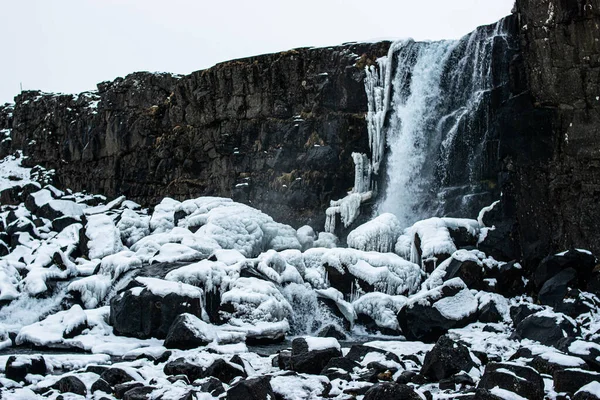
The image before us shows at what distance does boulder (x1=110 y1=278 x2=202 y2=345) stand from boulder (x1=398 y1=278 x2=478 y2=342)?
521 cm

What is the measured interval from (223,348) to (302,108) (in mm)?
15746

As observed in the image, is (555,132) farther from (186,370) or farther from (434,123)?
(186,370)

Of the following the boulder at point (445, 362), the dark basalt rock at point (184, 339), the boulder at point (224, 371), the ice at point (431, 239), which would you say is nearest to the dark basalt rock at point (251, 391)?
the boulder at point (224, 371)

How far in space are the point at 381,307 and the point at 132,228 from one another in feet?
39.5

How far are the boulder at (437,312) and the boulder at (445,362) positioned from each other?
4799 millimetres

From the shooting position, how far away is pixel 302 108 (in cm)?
2923

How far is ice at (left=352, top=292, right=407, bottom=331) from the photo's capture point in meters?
18.5

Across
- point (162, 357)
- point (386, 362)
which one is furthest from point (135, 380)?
point (386, 362)

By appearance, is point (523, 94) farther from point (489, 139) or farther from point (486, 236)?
point (486, 236)

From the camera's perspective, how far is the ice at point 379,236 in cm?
2222

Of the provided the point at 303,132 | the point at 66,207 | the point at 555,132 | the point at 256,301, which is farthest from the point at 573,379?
the point at 66,207

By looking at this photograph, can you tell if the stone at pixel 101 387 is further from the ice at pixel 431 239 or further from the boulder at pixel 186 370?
the ice at pixel 431 239

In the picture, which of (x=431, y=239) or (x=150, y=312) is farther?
(x=431, y=239)

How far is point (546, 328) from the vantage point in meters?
14.5
